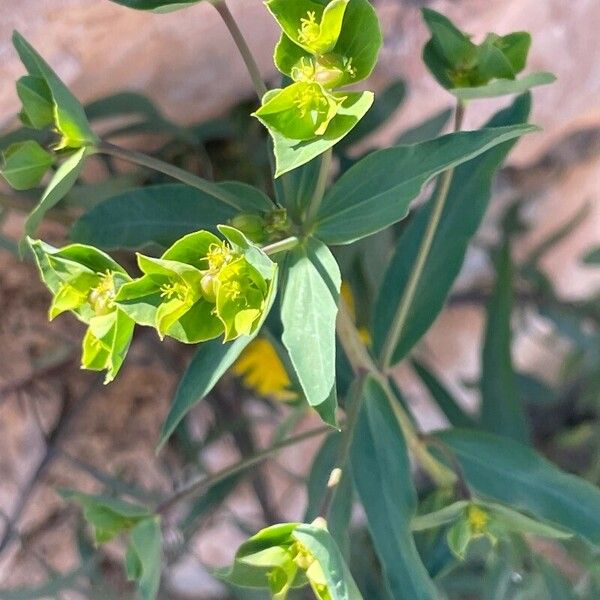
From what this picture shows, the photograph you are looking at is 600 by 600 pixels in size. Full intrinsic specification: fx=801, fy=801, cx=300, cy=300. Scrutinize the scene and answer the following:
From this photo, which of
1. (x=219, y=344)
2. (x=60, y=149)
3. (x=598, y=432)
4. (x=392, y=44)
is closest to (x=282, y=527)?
(x=219, y=344)

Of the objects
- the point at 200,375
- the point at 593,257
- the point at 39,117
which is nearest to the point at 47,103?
the point at 39,117

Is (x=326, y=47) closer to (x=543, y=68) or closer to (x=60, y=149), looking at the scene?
(x=60, y=149)

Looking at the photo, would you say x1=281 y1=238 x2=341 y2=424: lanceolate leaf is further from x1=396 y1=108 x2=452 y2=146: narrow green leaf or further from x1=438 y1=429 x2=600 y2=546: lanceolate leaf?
x1=396 y1=108 x2=452 y2=146: narrow green leaf

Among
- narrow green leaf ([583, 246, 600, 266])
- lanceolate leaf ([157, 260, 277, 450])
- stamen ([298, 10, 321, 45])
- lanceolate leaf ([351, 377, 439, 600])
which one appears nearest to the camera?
stamen ([298, 10, 321, 45])

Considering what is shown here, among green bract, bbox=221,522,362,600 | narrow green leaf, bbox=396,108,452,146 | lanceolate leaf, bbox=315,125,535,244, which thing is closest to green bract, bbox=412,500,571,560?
green bract, bbox=221,522,362,600

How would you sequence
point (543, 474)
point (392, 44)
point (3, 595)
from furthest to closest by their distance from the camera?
1. point (392, 44)
2. point (3, 595)
3. point (543, 474)

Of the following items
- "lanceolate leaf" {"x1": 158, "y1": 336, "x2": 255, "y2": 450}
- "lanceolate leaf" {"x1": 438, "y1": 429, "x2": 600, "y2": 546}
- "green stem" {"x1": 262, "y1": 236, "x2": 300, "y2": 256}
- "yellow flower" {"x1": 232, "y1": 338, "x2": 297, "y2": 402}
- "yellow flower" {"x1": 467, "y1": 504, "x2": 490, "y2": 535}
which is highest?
"green stem" {"x1": 262, "y1": 236, "x2": 300, "y2": 256}

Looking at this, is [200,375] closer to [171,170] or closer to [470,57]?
[171,170]
